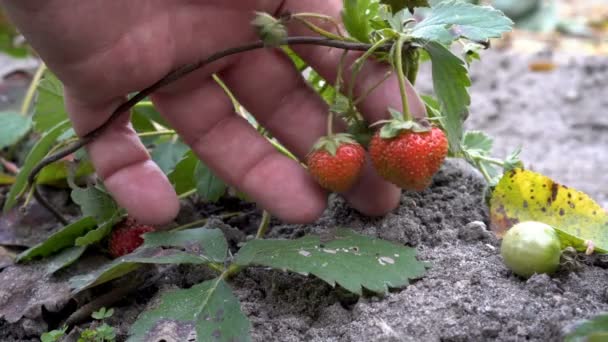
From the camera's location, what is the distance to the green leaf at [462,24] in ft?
3.98

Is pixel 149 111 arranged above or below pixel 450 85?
below

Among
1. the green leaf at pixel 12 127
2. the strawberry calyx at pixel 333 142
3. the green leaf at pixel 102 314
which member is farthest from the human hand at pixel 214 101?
the green leaf at pixel 12 127

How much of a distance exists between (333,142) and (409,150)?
156mm

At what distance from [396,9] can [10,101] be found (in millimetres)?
1726

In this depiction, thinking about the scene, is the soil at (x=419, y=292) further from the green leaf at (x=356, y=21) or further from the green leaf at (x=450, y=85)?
the green leaf at (x=356, y=21)

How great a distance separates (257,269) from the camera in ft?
4.52

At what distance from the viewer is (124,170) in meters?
1.43

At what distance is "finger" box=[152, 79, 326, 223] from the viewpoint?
4.59 ft

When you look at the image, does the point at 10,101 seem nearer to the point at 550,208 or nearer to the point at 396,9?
the point at 396,9

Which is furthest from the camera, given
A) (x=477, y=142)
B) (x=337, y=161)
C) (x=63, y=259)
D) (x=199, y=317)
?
(x=477, y=142)

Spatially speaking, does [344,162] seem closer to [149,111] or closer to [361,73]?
[361,73]

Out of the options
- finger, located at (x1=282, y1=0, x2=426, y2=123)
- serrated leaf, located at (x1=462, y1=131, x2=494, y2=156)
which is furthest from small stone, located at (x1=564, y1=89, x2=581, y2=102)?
finger, located at (x1=282, y1=0, x2=426, y2=123)

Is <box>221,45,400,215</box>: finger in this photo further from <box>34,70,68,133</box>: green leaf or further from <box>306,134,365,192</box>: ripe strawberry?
<box>34,70,68,133</box>: green leaf

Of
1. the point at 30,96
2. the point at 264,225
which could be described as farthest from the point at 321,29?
the point at 30,96
